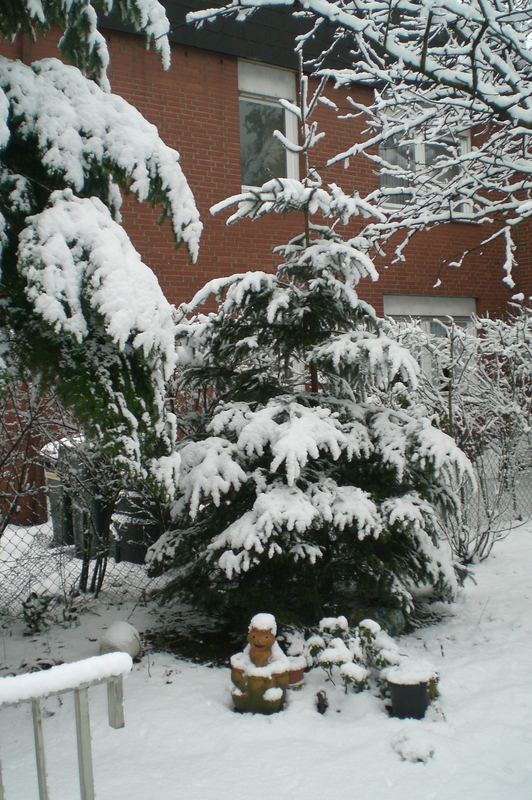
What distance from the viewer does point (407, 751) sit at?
9.83 feet

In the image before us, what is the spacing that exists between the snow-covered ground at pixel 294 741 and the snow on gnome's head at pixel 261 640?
261mm

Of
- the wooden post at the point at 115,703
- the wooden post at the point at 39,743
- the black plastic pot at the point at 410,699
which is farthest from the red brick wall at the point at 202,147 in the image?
the wooden post at the point at 39,743

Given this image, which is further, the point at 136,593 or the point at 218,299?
the point at 136,593

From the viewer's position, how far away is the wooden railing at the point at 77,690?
188cm

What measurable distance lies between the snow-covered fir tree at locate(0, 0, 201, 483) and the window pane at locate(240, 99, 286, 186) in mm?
6633

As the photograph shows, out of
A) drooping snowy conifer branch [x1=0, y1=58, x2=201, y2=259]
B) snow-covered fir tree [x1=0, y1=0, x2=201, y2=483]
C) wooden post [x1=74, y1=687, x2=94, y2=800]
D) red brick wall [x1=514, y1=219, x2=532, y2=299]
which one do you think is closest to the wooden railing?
wooden post [x1=74, y1=687, x2=94, y2=800]

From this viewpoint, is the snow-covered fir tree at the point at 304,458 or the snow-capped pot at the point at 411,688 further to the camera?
the snow-covered fir tree at the point at 304,458

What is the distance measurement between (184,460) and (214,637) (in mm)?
1186

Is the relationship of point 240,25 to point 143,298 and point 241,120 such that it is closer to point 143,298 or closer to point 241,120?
point 241,120

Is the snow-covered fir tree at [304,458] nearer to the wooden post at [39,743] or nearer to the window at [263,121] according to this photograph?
the wooden post at [39,743]

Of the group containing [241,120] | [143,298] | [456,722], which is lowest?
[456,722]

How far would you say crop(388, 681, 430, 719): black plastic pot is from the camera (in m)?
3.31

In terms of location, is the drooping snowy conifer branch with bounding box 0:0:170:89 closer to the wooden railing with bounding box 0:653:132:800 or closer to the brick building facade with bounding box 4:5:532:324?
the wooden railing with bounding box 0:653:132:800

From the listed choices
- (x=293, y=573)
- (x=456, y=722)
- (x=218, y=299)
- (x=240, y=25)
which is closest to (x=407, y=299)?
(x=240, y=25)
